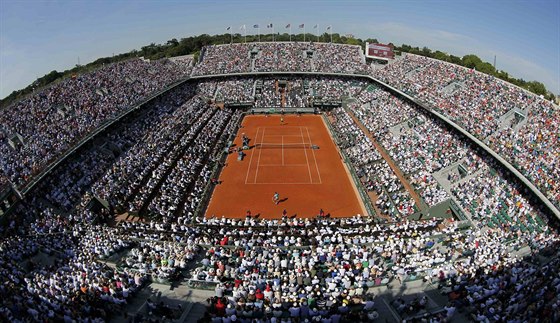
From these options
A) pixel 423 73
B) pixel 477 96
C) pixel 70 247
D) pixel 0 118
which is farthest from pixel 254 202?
pixel 423 73

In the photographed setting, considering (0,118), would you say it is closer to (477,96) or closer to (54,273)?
(54,273)

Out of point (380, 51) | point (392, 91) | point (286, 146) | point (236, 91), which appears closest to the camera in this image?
point (286, 146)

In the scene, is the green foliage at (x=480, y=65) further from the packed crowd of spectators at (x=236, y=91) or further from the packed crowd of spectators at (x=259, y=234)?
the packed crowd of spectators at (x=236, y=91)

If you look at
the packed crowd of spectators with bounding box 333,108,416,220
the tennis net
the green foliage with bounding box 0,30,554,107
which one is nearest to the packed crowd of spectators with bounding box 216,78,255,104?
the green foliage with bounding box 0,30,554,107

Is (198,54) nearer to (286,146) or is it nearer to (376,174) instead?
(286,146)

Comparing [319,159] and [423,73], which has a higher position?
[423,73]

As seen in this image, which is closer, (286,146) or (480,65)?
(286,146)

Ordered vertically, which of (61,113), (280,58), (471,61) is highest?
(280,58)

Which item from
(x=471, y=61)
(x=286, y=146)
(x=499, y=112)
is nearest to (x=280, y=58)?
(x=286, y=146)
